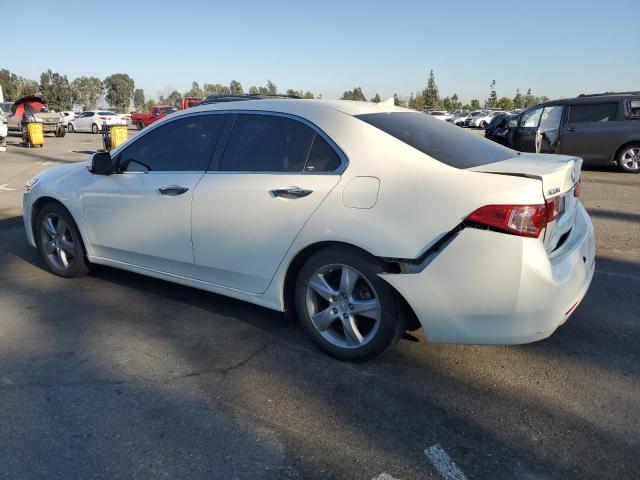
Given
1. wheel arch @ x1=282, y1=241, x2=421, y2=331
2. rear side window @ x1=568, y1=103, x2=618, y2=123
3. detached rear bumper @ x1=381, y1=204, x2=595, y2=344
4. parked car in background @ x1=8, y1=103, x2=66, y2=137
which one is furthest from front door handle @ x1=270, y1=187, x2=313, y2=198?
parked car in background @ x1=8, y1=103, x2=66, y2=137

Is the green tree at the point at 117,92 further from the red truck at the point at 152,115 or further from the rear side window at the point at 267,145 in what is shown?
the rear side window at the point at 267,145

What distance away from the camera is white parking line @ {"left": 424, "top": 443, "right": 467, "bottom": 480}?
2.23 meters

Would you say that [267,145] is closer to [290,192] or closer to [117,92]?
[290,192]

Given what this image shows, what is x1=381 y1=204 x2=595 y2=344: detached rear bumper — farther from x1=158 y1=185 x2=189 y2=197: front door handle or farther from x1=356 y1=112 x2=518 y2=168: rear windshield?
x1=158 y1=185 x2=189 y2=197: front door handle

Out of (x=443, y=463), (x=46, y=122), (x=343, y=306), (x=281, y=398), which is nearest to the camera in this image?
(x=443, y=463)

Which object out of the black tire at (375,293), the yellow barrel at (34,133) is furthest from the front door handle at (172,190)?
the yellow barrel at (34,133)

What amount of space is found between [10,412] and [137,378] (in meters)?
0.64

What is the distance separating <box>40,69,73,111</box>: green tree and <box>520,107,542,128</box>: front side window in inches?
2578

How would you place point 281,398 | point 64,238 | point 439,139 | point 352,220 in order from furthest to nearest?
1. point 64,238
2. point 439,139
3. point 352,220
4. point 281,398

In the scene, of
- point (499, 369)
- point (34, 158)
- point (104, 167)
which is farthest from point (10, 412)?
point (34, 158)

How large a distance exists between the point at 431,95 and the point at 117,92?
150ft

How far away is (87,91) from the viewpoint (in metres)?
74.0

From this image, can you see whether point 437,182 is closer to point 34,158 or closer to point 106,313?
point 106,313

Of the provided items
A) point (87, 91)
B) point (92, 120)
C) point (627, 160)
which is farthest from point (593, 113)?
point (87, 91)
